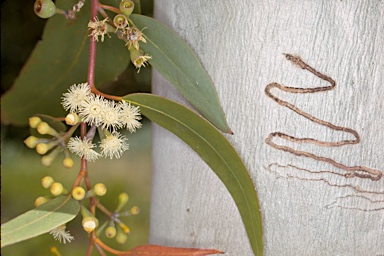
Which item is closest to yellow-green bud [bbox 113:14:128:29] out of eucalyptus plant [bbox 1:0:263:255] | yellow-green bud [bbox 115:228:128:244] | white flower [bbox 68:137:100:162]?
eucalyptus plant [bbox 1:0:263:255]

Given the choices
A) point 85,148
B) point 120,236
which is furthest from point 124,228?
point 85,148

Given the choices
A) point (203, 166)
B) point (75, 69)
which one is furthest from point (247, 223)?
point (75, 69)

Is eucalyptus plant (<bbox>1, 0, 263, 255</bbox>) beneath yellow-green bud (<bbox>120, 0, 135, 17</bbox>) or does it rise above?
beneath

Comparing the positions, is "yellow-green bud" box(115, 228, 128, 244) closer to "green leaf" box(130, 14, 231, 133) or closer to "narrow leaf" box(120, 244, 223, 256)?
"narrow leaf" box(120, 244, 223, 256)

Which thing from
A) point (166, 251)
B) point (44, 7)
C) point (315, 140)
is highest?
point (44, 7)

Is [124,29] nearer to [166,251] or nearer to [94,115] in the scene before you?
[94,115]
